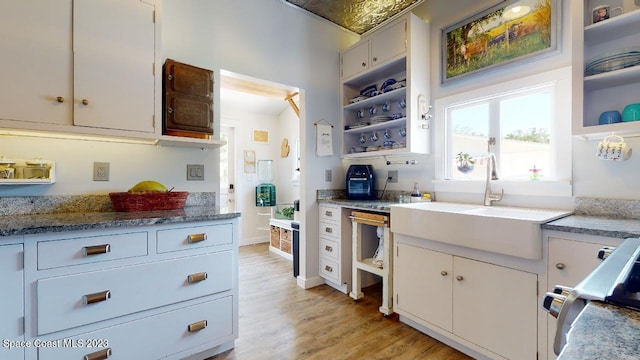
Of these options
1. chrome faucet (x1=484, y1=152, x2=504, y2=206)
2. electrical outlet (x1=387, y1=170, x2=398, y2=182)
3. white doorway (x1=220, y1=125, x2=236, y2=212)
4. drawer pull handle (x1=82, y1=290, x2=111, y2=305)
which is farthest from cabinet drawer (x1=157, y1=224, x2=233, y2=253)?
white doorway (x1=220, y1=125, x2=236, y2=212)

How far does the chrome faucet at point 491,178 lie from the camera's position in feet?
6.75

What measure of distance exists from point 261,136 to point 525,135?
3881mm

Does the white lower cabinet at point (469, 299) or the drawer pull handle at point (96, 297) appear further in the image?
the white lower cabinet at point (469, 299)

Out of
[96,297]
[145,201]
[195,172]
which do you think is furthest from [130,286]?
[195,172]

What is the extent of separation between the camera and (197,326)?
162cm

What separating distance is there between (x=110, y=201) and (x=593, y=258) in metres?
2.70

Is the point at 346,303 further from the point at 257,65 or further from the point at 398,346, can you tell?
the point at 257,65

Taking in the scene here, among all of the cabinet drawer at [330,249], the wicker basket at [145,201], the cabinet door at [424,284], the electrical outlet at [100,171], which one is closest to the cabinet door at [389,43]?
the cabinet door at [424,284]

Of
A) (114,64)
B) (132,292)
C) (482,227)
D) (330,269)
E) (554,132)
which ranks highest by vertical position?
(114,64)

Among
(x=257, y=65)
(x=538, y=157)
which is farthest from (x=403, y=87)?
(x=257, y=65)

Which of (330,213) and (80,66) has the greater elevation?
(80,66)

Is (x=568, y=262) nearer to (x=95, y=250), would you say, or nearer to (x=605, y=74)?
(x=605, y=74)

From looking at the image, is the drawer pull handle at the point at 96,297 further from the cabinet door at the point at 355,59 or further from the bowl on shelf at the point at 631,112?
the bowl on shelf at the point at 631,112

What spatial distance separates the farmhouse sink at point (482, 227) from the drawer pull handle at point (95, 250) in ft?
5.66
